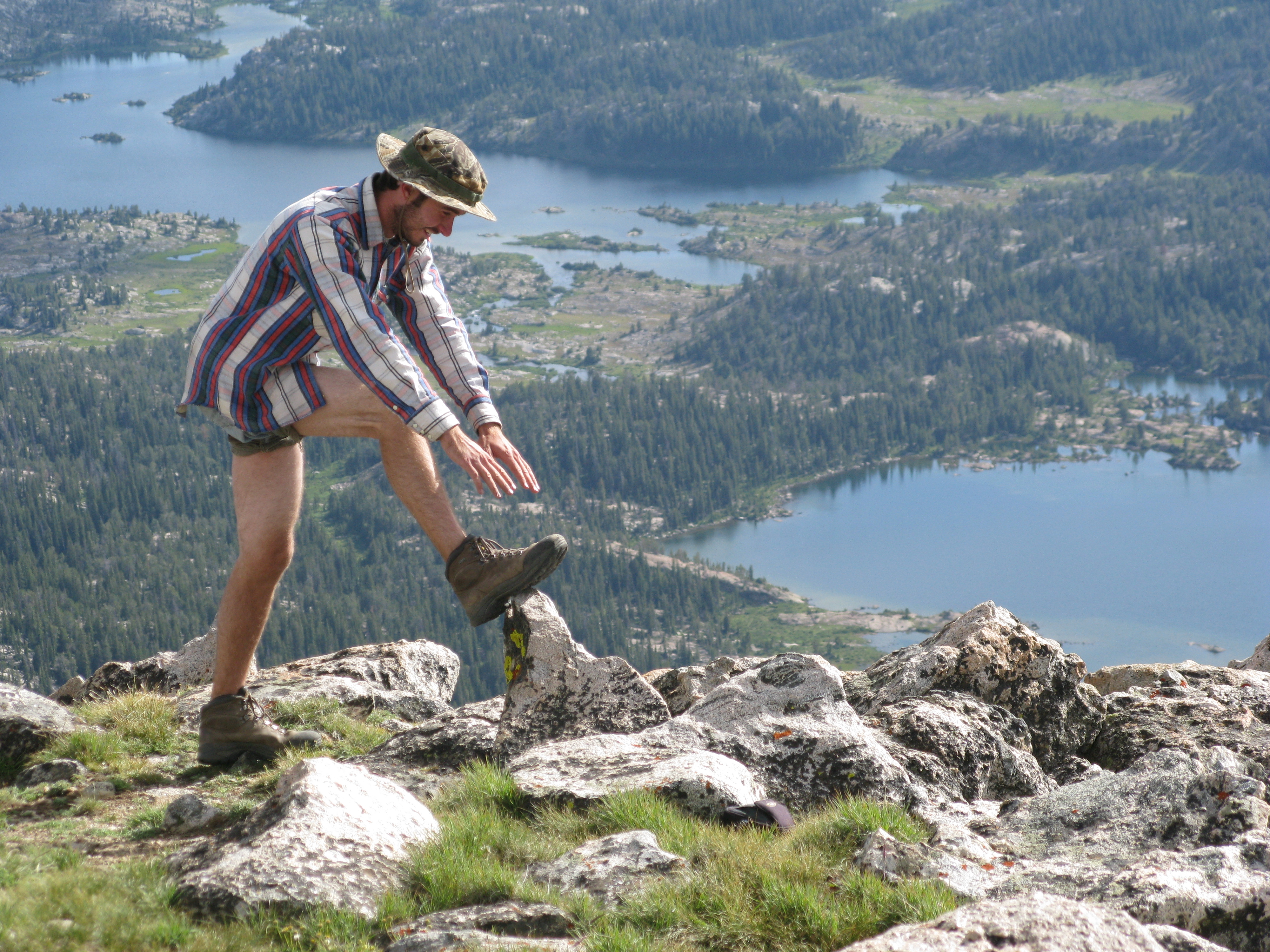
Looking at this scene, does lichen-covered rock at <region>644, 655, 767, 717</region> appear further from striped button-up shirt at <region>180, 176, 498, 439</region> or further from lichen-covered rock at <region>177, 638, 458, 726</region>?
striped button-up shirt at <region>180, 176, 498, 439</region>

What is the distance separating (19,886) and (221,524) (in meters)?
170

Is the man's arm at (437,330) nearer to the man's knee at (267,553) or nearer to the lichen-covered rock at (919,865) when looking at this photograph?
the man's knee at (267,553)

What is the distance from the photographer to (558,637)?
708 centimetres

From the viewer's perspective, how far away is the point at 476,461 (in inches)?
213

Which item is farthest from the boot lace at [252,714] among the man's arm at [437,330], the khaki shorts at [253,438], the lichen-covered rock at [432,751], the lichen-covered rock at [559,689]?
the man's arm at [437,330]

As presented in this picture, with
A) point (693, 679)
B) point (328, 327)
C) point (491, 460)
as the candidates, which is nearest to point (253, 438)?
point (328, 327)

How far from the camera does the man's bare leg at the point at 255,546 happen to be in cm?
648

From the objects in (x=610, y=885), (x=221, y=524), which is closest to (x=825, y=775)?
(x=610, y=885)

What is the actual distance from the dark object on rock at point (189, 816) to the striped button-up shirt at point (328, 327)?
1865 mm

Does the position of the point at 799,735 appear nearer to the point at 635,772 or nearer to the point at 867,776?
the point at 867,776

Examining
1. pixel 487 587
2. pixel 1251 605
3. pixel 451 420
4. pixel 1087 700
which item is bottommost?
pixel 1251 605

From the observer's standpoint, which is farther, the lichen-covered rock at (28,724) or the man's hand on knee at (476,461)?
the lichen-covered rock at (28,724)

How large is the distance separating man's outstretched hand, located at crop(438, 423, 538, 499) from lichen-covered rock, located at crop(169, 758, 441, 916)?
4.68ft

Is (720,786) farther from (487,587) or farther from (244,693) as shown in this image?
(244,693)
